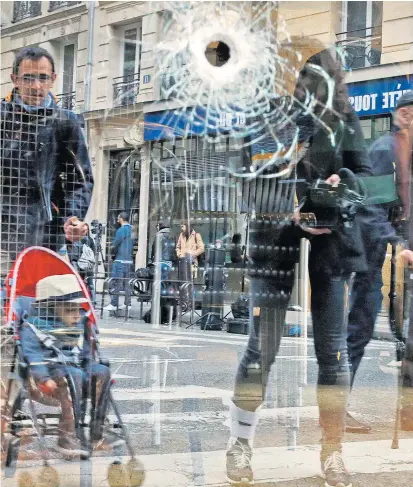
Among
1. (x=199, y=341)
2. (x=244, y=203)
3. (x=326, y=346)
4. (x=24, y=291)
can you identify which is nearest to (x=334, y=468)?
(x=326, y=346)

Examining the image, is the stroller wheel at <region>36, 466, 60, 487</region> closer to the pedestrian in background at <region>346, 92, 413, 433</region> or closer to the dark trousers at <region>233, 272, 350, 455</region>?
the dark trousers at <region>233, 272, 350, 455</region>

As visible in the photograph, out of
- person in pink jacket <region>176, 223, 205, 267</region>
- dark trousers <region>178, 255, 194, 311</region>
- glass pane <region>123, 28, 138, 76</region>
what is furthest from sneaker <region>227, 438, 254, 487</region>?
glass pane <region>123, 28, 138, 76</region>

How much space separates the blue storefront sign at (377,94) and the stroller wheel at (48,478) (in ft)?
5.61

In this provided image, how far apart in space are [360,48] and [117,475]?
1.79 m

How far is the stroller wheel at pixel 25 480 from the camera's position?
287cm

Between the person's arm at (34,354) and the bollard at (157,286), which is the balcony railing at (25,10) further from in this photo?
the person's arm at (34,354)

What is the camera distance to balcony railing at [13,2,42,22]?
2.71 metres

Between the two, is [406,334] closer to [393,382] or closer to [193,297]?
[393,382]

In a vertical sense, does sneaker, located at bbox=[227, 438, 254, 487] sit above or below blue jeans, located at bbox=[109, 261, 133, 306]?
below

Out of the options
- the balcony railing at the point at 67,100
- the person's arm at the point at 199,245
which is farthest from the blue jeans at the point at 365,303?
the balcony railing at the point at 67,100

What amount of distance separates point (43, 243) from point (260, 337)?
2.94 ft

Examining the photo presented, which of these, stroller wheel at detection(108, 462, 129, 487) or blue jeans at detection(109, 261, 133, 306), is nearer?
blue jeans at detection(109, 261, 133, 306)

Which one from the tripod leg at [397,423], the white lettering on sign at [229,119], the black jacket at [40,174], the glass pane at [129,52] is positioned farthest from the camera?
the tripod leg at [397,423]

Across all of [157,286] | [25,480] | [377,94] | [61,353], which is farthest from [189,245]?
[25,480]
